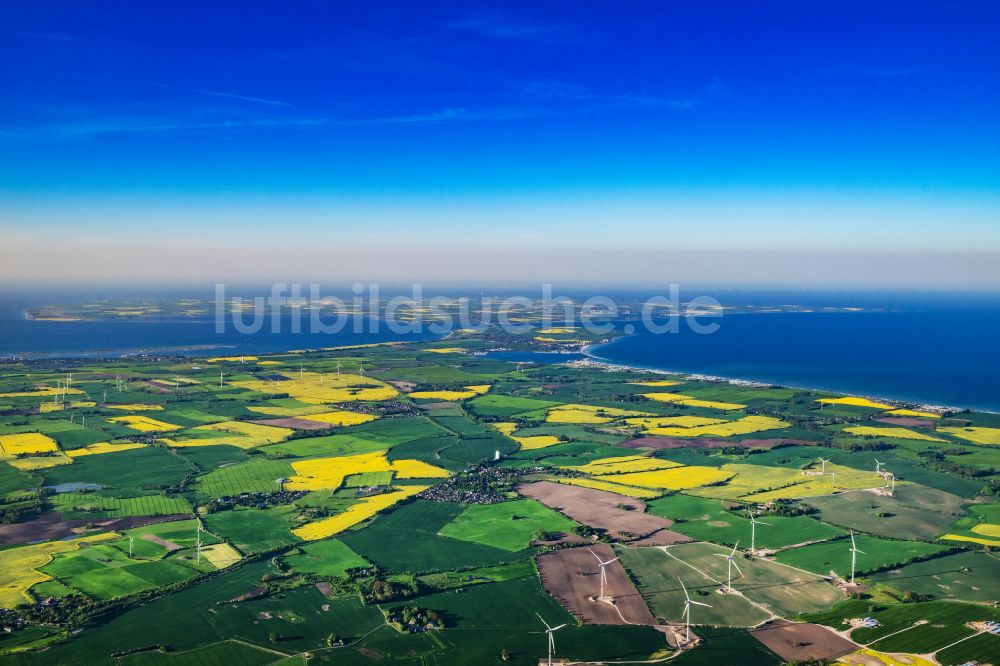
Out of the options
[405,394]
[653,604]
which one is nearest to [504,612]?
[653,604]

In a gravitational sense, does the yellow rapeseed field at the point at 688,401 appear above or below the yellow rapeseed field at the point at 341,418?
above

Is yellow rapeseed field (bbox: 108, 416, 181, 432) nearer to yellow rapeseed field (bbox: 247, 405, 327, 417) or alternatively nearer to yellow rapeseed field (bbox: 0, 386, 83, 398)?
yellow rapeseed field (bbox: 247, 405, 327, 417)

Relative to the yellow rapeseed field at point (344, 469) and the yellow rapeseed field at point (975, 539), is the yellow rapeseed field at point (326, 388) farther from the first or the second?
the yellow rapeseed field at point (975, 539)

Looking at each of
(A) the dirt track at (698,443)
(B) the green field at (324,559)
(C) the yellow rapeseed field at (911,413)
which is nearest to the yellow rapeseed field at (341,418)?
(A) the dirt track at (698,443)

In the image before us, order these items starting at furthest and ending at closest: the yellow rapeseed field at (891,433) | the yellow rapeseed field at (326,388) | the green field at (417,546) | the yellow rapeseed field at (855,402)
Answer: the yellow rapeseed field at (326,388) → the yellow rapeseed field at (855,402) → the yellow rapeseed field at (891,433) → the green field at (417,546)

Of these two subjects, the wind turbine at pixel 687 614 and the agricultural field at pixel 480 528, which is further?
the agricultural field at pixel 480 528

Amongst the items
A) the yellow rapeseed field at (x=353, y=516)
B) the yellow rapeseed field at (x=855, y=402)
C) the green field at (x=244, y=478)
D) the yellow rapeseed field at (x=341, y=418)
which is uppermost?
the yellow rapeseed field at (x=855, y=402)
